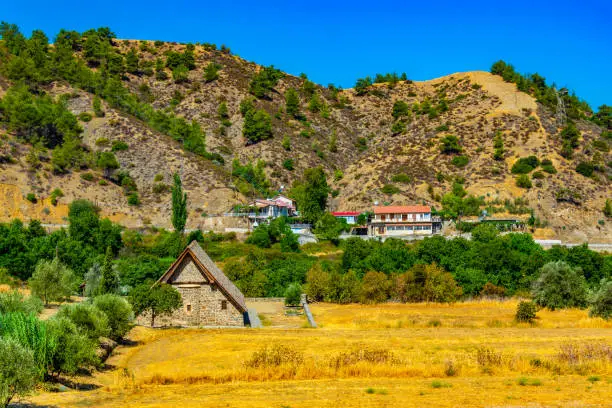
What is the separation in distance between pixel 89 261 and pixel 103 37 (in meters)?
110

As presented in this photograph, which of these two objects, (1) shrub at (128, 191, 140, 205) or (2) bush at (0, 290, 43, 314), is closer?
(2) bush at (0, 290, 43, 314)

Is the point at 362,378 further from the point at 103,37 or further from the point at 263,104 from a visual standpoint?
the point at 103,37

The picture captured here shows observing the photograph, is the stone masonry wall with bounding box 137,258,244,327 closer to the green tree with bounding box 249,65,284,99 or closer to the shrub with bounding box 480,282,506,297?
the shrub with bounding box 480,282,506,297

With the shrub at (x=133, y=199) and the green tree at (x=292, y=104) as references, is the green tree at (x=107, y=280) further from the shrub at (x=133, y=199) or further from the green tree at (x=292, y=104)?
the green tree at (x=292, y=104)

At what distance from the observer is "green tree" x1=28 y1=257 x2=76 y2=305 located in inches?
1763

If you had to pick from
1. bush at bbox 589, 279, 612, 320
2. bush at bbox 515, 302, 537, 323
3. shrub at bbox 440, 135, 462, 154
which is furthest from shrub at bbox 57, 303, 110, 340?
shrub at bbox 440, 135, 462, 154

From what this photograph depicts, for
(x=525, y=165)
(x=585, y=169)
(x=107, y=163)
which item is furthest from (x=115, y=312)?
(x=585, y=169)

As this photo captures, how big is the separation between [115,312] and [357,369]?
14.2 m

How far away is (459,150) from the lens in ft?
402

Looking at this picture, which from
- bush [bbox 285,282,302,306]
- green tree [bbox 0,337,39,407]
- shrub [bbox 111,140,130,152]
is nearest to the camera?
green tree [bbox 0,337,39,407]

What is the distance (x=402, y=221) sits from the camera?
100 m

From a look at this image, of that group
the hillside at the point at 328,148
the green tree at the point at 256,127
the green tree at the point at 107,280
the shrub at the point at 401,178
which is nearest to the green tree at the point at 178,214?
the hillside at the point at 328,148

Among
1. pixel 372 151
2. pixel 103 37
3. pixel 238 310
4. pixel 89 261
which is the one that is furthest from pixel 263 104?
pixel 238 310

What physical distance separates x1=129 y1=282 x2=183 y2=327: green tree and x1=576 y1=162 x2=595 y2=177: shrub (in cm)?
8834
